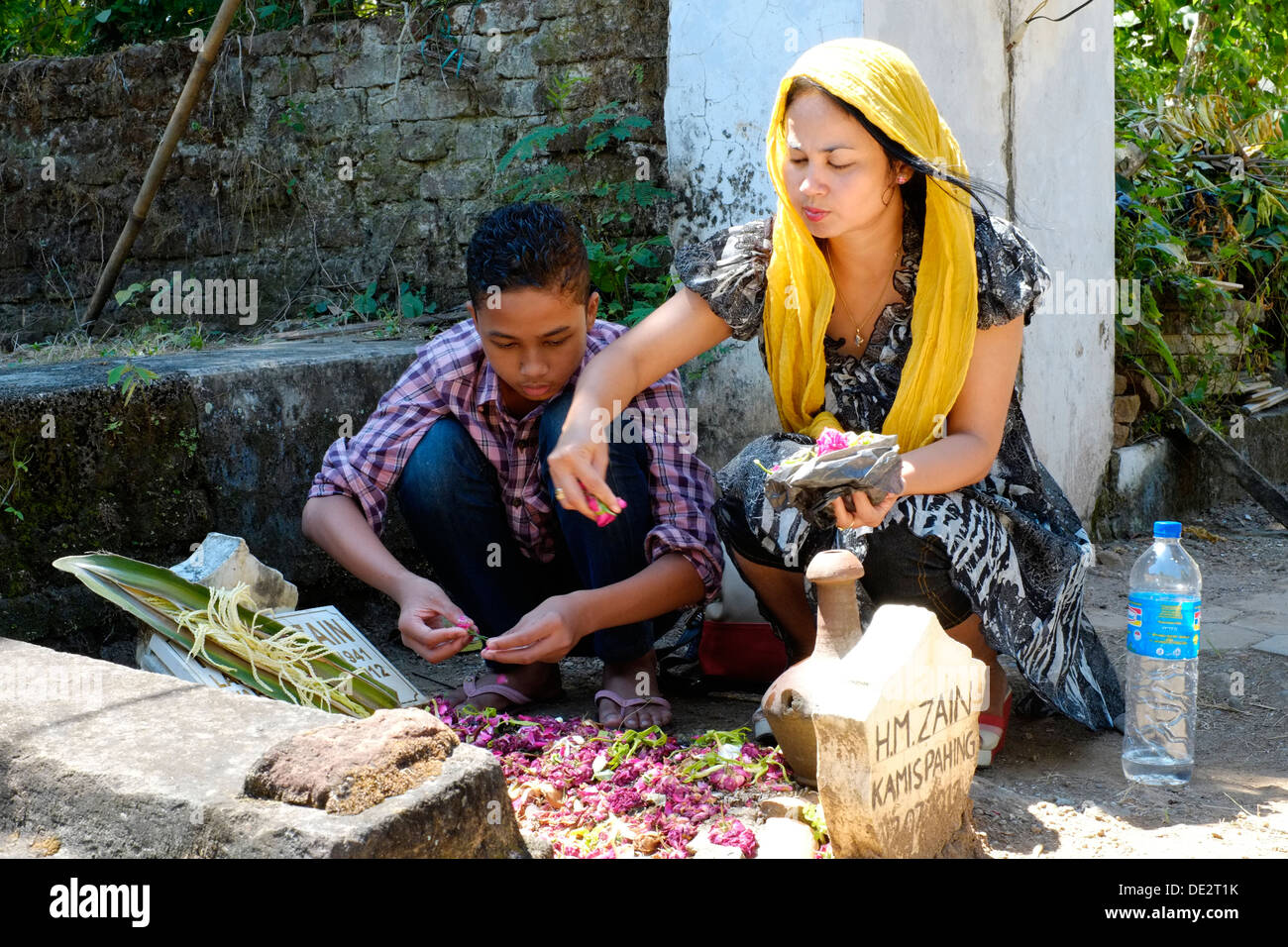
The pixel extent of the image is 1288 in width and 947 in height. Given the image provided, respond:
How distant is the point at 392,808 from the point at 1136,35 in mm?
7369

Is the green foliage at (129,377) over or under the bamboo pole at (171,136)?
under

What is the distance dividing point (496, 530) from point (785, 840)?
43.1 inches

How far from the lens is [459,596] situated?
2.74 meters

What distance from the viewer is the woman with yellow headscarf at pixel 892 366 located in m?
2.30

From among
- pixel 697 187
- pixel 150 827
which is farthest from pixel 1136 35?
pixel 150 827

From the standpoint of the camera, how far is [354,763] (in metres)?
1.55

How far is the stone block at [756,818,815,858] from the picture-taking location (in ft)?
5.99

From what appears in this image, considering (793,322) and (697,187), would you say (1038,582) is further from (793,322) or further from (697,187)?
(697,187)

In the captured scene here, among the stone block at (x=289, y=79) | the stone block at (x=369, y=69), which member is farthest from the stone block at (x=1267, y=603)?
the stone block at (x=289, y=79)

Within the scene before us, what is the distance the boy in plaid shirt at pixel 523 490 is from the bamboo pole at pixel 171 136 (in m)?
1.99

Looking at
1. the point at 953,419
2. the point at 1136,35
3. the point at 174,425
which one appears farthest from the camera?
the point at 1136,35

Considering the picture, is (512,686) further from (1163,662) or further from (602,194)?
(602,194)

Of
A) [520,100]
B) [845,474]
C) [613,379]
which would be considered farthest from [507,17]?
[845,474]

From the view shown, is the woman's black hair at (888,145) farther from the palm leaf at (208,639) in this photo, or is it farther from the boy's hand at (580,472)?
the palm leaf at (208,639)
